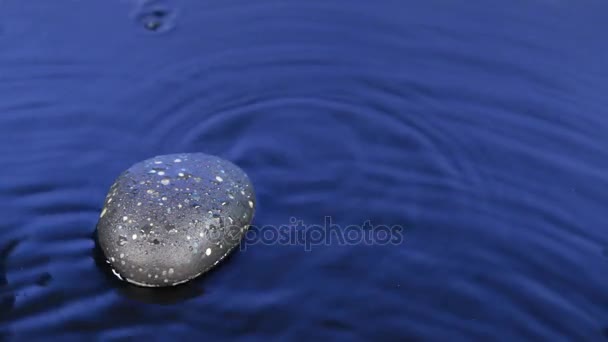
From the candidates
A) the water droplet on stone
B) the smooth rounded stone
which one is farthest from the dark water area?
the water droplet on stone

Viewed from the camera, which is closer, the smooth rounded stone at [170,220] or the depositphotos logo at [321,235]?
the smooth rounded stone at [170,220]

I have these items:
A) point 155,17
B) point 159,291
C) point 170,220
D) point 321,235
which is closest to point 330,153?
point 321,235

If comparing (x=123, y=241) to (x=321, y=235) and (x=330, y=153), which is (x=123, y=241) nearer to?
(x=321, y=235)

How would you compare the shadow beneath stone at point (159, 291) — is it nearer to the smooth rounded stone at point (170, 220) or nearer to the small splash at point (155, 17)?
the smooth rounded stone at point (170, 220)

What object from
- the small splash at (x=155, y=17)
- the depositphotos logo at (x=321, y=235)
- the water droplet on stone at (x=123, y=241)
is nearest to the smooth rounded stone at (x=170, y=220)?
the water droplet on stone at (x=123, y=241)

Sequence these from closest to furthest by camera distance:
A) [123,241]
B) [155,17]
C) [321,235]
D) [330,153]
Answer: [123,241], [321,235], [330,153], [155,17]

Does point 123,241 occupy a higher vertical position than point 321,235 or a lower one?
lower
